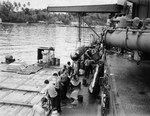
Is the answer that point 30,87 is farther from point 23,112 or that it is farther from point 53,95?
point 53,95

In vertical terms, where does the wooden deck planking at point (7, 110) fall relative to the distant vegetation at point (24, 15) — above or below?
below

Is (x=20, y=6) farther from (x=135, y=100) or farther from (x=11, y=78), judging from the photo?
(x=135, y=100)

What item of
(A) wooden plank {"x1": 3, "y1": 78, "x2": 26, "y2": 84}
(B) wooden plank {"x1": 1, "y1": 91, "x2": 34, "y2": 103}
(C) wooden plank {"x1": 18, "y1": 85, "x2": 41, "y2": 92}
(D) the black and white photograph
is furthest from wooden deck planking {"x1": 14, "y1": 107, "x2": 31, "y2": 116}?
(A) wooden plank {"x1": 3, "y1": 78, "x2": 26, "y2": 84}

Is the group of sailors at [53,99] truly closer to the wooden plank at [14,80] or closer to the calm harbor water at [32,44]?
the wooden plank at [14,80]

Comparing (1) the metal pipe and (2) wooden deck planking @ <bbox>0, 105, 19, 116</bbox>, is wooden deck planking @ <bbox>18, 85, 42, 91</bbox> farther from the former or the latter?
(1) the metal pipe

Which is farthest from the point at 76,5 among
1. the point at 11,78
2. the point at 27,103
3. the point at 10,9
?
the point at 10,9

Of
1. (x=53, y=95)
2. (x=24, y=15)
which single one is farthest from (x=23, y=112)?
(x=24, y=15)

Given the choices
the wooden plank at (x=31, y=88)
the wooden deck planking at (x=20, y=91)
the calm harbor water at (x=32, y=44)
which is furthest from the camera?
the calm harbor water at (x=32, y=44)

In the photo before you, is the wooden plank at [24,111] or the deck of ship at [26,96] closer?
the deck of ship at [26,96]

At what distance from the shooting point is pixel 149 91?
368 inches

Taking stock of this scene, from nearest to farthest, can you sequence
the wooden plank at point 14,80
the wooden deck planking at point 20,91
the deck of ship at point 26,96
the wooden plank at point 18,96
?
the deck of ship at point 26,96 → the wooden deck planking at point 20,91 → the wooden plank at point 18,96 → the wooden plank at point 14,80

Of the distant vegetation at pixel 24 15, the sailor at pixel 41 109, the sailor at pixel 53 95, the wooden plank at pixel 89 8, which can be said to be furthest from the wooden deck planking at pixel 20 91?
the distant vegetation at pixel 24 15

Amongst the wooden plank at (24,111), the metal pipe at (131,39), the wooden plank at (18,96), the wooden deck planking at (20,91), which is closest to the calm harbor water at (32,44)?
the wooden deck planking at (20,91)

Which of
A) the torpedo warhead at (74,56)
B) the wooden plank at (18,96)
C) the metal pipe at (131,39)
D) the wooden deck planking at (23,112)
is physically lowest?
the wooden deck planking at (23,112)
